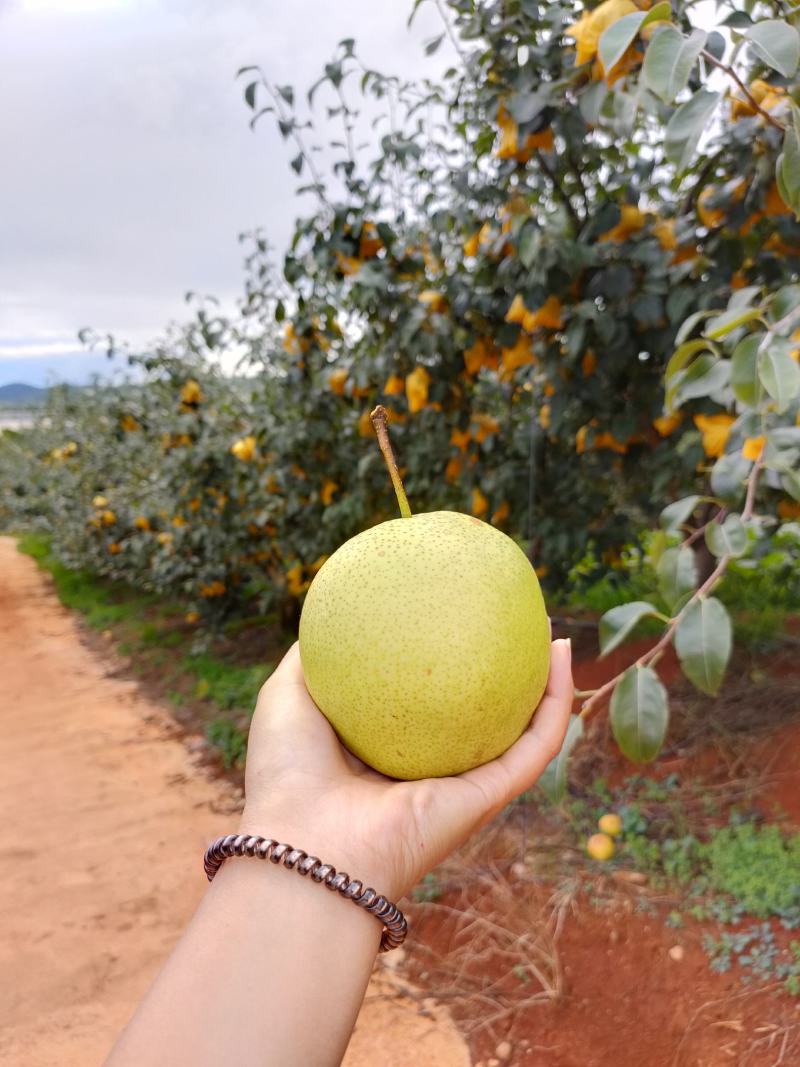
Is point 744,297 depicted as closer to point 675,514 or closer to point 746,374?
point 746,374

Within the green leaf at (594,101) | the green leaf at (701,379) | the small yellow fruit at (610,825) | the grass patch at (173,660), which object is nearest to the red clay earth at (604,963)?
the small yellow fruit at (610,825)

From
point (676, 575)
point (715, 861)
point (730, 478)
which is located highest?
point (730, 478)

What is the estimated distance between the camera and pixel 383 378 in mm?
3207

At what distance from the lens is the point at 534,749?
1151mm

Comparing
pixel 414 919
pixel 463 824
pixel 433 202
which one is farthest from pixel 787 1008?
pixel 433 202

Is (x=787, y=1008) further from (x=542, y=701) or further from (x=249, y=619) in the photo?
(x=249, y=619)

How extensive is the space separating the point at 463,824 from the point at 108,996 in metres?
1.96

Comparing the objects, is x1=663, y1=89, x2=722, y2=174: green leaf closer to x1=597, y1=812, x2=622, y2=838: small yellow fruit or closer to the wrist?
the wrist

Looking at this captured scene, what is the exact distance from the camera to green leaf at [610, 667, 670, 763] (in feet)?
4.24

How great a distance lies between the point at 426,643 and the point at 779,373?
0.65 meters

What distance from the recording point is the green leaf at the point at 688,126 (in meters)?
1.21

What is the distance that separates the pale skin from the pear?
0.05 m

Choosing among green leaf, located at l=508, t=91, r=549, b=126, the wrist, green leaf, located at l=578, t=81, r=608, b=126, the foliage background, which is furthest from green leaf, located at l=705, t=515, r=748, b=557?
green leaf, located at l=508, t=91, r=549, b=126

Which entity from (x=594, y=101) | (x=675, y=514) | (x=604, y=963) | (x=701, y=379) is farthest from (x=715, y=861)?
(x=594, y=101)
